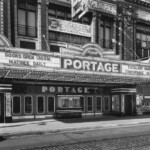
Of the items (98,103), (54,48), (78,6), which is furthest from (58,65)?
(98,103)

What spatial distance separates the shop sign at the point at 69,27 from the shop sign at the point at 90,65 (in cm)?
855

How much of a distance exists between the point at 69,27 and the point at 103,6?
5.03 m

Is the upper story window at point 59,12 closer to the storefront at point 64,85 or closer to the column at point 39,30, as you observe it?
the column at point 39,30

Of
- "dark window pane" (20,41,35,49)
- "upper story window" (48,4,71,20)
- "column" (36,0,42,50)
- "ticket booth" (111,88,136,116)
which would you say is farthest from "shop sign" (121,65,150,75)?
"upper story window" (48,4,71,20)

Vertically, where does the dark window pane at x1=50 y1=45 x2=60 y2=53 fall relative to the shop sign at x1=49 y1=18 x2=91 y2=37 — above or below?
below

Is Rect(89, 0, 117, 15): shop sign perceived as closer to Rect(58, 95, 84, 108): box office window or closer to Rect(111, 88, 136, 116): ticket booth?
Rect(111, 88, 136, 116): ticket booth

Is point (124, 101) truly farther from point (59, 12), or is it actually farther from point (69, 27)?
point (59, 12)

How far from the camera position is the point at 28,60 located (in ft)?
43.6

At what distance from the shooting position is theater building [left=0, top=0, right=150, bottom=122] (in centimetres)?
1636

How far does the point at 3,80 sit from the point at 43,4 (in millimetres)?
9349

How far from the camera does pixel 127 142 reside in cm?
1098

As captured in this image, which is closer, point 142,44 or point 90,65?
point 90,65

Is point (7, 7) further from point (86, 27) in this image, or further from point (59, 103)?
point (59, 103)

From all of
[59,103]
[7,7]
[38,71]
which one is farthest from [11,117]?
[7,7]
